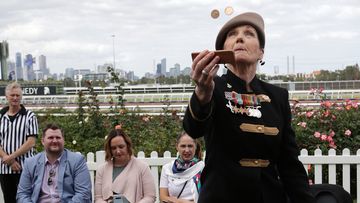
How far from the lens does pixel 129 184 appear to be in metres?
4.20

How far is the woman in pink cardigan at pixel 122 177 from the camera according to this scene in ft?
13.8

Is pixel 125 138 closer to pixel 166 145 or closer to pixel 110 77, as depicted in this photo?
pixel 166 145

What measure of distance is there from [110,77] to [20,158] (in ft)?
10.8

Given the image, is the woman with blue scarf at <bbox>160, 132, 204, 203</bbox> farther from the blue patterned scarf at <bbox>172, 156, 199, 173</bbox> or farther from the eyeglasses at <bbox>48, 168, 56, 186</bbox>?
the eyeglasses at <bbox>48, 168, 56, 186</bbox>

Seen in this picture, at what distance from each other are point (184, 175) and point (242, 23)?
8.71 ft

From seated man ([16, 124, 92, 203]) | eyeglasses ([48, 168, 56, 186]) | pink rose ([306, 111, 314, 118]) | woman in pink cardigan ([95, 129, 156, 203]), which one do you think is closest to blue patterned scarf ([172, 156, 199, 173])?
woman in pink cardigan ([95, 129, 156, 203])

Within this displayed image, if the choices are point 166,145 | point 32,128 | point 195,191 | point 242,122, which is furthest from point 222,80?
point 166,145

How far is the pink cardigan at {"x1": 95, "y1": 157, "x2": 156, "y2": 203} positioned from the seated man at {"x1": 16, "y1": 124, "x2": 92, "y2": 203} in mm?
118

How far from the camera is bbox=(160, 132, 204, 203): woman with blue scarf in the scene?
13.9ft

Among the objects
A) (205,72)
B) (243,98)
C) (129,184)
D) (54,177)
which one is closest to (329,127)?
(129,184)

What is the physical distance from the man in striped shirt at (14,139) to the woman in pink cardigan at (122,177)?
938 millimetres

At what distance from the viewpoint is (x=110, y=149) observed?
4277 mm

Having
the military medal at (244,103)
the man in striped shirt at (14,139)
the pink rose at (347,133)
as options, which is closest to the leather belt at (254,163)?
the military medal at (244,103)

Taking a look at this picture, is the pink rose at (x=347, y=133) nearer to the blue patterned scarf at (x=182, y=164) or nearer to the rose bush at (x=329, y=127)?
the rose bush at (x=329, y=127)
